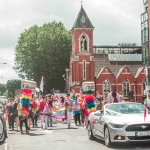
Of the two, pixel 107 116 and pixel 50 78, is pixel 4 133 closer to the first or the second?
pixel 107 116

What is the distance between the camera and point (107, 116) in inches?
536

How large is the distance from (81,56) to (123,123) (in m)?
76.2

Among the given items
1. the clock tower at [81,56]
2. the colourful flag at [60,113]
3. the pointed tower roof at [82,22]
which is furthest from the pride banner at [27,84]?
the pointed tower roof at [82,22]

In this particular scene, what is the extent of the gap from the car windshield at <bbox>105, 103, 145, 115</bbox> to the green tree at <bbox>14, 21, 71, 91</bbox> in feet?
198

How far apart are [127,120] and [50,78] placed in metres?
62.9

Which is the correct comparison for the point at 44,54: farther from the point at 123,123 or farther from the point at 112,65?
the point at 123,123

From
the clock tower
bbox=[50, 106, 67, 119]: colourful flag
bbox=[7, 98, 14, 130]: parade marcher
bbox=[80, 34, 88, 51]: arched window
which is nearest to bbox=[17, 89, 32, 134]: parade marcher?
bbox=[7, 98, 14, 130]: parade marcher

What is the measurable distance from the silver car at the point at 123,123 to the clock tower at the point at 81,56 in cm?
7290

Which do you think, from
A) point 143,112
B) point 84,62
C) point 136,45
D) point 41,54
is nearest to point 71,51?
point 84,62

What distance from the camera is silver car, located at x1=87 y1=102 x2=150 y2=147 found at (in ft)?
40.4

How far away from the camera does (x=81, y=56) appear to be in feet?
290

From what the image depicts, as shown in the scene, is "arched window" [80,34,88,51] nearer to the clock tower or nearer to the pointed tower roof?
the clock tower

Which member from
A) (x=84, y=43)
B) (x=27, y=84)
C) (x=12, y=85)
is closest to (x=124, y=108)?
(x=27, y=84)

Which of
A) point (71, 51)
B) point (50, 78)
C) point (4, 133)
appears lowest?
point (4, 133)
